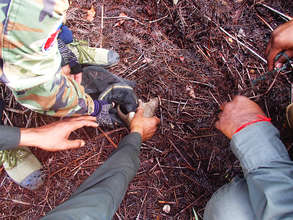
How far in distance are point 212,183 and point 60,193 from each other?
119 centimetres

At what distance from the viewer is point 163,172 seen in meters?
1.78

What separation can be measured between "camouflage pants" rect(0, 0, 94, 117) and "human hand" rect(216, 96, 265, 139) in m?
0.99

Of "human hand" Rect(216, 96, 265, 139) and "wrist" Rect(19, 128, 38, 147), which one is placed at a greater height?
"human hand" Rect(216, 96, 265, 139)

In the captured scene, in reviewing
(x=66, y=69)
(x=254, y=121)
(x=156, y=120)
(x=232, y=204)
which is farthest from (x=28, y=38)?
(x=232, y=204)

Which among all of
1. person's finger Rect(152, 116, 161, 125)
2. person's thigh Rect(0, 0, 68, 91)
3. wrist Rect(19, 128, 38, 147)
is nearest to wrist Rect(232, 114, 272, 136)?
person's finger Rect(152, 116, 161, 125)

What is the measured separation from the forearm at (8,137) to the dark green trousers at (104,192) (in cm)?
60

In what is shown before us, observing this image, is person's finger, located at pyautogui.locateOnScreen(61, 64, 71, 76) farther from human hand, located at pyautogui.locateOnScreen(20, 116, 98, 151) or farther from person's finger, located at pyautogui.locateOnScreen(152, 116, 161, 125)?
person's finger, located at pyautogui.locateOnScreen(152, 116, 161, 125)

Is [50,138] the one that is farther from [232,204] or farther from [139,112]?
[232,204]

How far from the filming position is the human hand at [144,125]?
167 centimetres

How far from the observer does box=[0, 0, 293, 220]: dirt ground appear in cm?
172

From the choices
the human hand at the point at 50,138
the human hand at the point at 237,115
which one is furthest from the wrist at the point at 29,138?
the human hand at the point at 237,115

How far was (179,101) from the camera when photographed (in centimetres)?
186

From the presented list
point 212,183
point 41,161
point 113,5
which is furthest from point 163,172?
point 113,5

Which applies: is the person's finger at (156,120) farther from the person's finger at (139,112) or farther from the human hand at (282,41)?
the human hand at (282,41)
